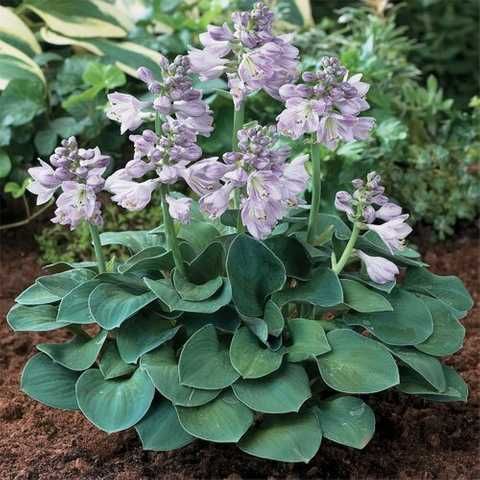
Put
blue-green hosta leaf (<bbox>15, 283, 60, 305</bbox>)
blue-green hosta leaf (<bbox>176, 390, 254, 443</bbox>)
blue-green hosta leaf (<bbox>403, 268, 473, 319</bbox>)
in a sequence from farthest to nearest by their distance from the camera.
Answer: blue-green hosta leaf (<bbox>403, 268, 473, 319</bbox>) → blue-green hosta leaf (<bbox>15, 283, 60, 305</bbox>) → blue-green hosta leaf (<bbox>176, 390, 254, 443</bbox>)

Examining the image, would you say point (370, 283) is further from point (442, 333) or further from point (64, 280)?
point (64, 280)

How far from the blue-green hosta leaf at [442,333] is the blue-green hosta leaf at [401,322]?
34 millimetres

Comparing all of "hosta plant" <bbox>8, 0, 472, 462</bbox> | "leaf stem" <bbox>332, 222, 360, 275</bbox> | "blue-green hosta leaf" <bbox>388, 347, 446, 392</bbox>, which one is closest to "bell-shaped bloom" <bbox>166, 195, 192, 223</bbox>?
"hosta plant" <bbox>8, 0, 472, 462</bbox>

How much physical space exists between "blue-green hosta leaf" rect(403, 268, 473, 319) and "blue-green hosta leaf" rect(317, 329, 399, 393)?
274 millimetres

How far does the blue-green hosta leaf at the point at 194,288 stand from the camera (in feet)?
4.73

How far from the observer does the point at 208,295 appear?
1.44m

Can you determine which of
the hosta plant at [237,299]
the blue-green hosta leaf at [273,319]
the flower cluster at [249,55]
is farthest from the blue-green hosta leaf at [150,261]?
the flower cluster at [249,55]

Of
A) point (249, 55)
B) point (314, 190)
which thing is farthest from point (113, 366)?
point (249, 55)

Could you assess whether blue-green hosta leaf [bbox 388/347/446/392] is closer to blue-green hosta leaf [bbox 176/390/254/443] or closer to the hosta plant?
the hosta plant

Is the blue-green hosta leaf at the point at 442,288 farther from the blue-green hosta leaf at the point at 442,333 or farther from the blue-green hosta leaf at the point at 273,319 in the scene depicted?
the blue-green hosta leaf at the point at 273,319

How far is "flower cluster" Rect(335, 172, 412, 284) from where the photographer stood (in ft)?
4.85

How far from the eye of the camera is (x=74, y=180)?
143 centimetres

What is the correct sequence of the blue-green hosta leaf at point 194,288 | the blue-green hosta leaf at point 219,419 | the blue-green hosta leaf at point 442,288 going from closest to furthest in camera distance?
the blue-green hosta leaf at point 219,419, the blue-green hosta leaf at point 194,288, the blue-green hosta leaf at point 442,288

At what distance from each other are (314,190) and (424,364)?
37 cm
